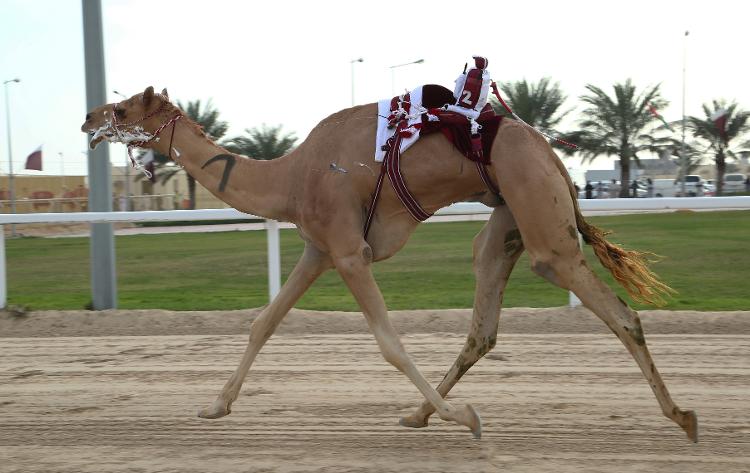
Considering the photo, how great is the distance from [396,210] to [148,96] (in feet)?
5.82

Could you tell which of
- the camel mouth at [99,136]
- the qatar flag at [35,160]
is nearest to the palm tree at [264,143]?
the qatar flag at [35,160]

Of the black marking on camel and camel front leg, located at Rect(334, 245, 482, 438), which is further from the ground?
the black marking on camel

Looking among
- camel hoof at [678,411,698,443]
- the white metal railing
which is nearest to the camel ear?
the white metal railing

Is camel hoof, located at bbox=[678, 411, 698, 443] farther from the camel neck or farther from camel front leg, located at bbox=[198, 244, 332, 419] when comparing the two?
the camel neck

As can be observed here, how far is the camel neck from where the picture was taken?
574cm

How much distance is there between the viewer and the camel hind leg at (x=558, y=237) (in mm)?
5035

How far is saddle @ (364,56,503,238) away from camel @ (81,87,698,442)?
1.9 inches

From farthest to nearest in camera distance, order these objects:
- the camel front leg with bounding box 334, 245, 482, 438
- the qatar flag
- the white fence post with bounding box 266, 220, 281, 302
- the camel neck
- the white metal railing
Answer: the qatar flag → the white fence post with bounding box 266, 220, 281, 302 → the white metal railing → the camel neck → the camel front leg with bounding box 334, 245, 482, 438

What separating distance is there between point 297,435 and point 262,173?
1.60 metres

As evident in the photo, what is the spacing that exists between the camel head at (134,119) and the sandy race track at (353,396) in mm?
1797

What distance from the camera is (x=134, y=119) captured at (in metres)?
5.94

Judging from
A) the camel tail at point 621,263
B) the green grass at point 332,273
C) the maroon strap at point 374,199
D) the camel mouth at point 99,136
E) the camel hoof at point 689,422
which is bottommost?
the green grass at point 332,273

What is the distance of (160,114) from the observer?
5.95 m

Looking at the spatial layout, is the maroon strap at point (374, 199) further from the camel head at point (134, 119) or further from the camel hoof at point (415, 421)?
the camel head at point (134, 119)
